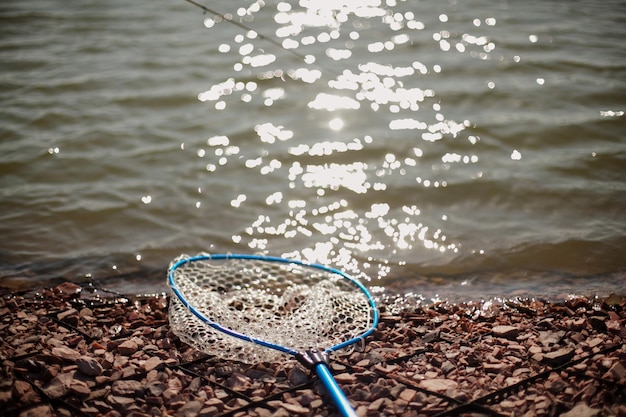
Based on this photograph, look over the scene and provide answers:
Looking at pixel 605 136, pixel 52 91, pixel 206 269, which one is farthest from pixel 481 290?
pixel 52 91

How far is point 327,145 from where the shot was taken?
7586 millimetres

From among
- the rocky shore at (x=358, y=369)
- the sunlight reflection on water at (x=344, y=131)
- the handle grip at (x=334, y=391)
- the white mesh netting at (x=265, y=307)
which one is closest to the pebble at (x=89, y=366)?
the rocky shore at (x=358, y=369)

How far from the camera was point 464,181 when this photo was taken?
6867 mm

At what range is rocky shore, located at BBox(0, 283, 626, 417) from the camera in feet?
12.3

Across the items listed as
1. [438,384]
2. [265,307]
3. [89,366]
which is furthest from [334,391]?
[89,366]

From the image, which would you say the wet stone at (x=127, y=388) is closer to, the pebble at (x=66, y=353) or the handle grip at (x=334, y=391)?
the pebble at (x=66, y=353)

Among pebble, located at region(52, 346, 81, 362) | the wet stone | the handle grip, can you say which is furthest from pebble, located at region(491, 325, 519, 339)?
pebble, located at region(52, 346, 81, 362)

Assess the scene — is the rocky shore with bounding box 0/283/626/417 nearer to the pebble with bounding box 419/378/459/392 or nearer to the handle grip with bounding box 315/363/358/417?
the pebble with bounding box 419/378/459/392

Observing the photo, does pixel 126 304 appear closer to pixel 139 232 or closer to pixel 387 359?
pixel 139 232

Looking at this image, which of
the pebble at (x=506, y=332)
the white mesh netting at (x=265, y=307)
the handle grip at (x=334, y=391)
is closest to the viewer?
the handle grip at (x=334, y=391)

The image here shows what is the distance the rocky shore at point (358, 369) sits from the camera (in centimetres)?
373

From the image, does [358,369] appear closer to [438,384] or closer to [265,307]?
[438,384]

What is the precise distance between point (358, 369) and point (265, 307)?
3.40ft

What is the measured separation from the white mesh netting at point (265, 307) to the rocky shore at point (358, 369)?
4.2 inches
